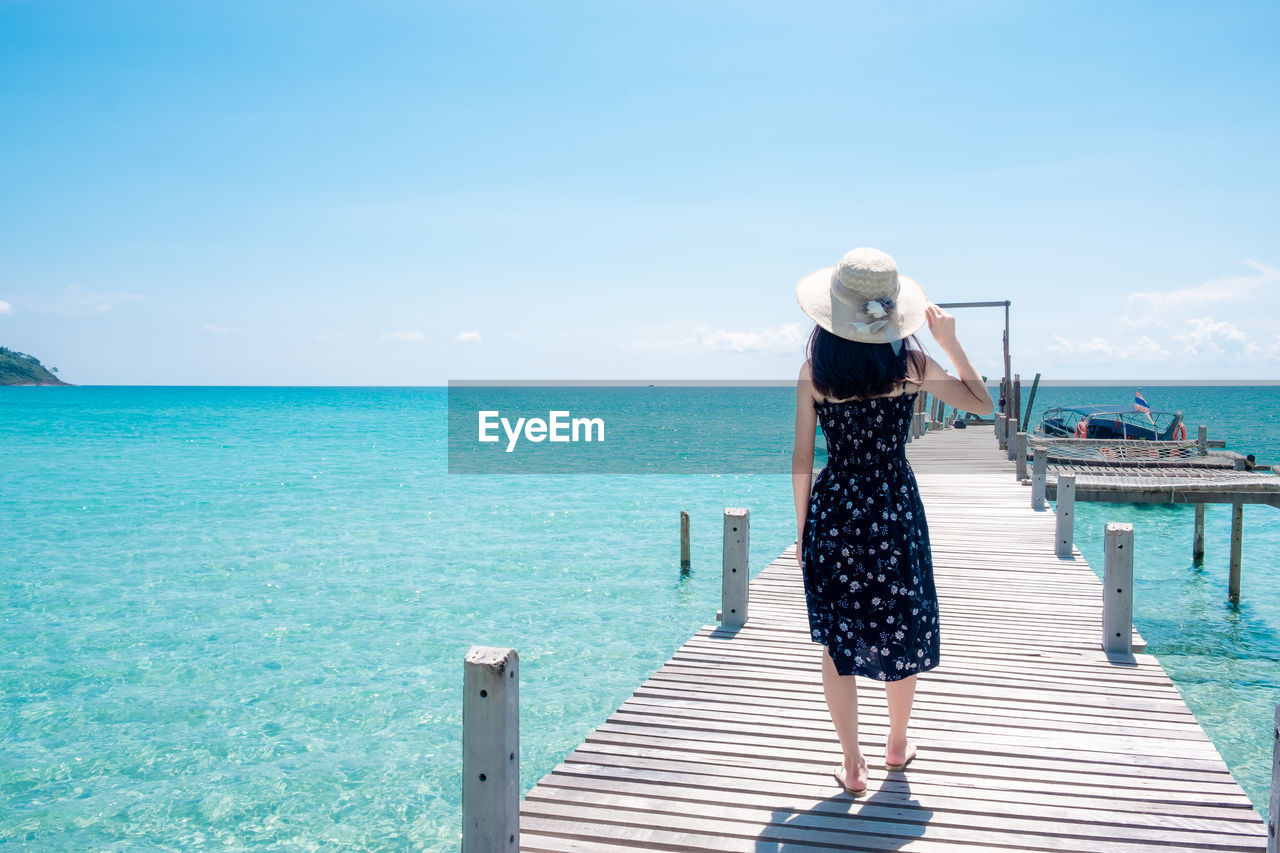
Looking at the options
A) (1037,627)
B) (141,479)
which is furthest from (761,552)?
(141,479)

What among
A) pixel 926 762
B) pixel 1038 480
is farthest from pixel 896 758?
pixel 1038 480

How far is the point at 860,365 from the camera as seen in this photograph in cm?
337

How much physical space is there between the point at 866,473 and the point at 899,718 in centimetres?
124

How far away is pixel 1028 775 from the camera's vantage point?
4.11m

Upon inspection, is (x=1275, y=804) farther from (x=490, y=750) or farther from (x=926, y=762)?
(x=490, y=750)

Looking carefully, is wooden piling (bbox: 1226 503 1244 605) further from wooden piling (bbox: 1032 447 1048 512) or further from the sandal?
the sandal

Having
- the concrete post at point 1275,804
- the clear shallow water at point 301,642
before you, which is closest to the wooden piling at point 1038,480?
the clear shallow water at point 301,642

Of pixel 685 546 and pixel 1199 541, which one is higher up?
pixel 1199 541

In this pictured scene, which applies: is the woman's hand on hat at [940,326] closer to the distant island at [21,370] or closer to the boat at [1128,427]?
the boat at [1128,427]

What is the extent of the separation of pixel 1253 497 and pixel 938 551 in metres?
7.73

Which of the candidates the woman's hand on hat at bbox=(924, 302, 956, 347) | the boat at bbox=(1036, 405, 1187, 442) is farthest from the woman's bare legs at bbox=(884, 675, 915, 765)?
the boat at bbox=(1036, 405, 1187, 442)

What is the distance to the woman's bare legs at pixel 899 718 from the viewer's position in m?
3.79

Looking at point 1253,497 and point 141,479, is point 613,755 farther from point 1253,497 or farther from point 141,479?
point 141,479

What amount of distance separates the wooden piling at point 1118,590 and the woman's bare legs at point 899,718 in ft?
9.03
